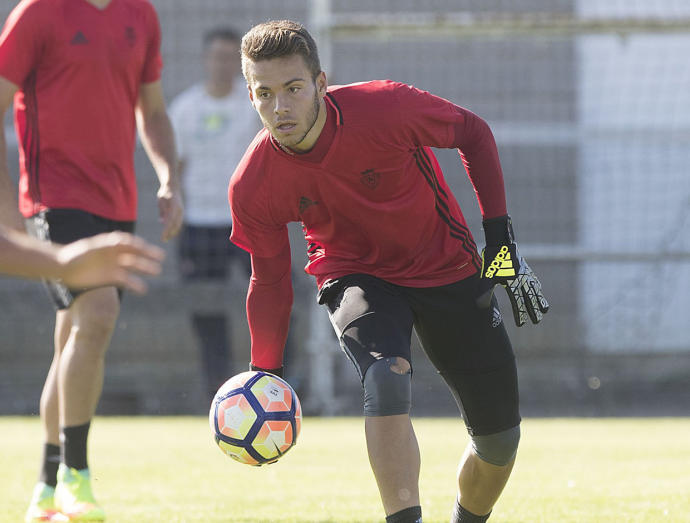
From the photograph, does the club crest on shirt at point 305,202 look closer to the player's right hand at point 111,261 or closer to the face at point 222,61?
the player's right hand at point 111,261

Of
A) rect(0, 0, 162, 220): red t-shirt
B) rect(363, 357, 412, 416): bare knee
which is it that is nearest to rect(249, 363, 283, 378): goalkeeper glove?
rect(363, 357, 412, 416): bare knee

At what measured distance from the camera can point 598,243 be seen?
10680mm

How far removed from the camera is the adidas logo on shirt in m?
4.96

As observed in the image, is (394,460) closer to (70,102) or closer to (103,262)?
(103,262)

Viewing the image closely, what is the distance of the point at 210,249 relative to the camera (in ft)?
29.9

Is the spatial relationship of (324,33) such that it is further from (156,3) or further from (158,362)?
(158,362)

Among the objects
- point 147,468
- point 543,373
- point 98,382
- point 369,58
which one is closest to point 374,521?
point 98,382

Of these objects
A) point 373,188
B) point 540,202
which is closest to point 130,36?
point 373,188

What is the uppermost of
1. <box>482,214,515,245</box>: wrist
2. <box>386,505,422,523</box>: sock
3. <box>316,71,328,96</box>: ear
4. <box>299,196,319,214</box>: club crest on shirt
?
<box>316,71,328,96</box>: ear

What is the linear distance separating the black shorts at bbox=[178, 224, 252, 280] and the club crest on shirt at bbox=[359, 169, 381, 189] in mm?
5133

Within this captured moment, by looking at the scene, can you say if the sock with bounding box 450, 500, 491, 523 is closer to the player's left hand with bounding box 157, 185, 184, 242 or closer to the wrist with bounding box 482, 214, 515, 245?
the wrist with bounding box 482, 214, 515, 245

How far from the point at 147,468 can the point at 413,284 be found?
120 inches

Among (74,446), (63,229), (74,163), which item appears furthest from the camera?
(74,163)

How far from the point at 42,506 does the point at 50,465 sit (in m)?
0.21
